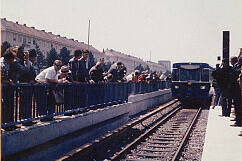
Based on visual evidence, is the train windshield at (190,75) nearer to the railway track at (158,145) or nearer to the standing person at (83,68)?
the railway track at (158,145)

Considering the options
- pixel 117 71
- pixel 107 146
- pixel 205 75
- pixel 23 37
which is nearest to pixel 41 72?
pixel 107 146

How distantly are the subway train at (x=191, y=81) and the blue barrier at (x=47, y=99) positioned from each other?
9.41 meters

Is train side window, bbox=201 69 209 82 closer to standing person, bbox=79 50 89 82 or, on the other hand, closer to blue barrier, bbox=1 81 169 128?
blue barrier, bbox=1 81 169 128

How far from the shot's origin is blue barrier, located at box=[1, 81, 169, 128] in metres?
6.07

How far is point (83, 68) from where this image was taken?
945cm

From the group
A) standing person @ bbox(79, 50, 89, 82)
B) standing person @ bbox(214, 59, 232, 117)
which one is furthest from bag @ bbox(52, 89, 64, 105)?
standing person @ bbox(214, 59, 232, 117)

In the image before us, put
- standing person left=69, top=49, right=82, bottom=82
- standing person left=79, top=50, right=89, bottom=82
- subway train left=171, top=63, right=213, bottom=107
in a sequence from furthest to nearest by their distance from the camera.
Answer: subway train left=171, top=63, right=213, bottom=107 → standing person left=79, top=50, right=89, bottom=82 → standing person left=69, top=49, right=82, bottom=82

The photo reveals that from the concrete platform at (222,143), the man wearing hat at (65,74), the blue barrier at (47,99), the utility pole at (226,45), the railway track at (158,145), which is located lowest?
the railway track at (158,145)

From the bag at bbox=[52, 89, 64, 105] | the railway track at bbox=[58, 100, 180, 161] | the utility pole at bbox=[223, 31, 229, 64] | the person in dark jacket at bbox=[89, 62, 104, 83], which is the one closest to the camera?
the railway track at bbox=[58, 100, 180, 161]

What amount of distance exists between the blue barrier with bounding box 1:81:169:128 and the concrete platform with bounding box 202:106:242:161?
348cm

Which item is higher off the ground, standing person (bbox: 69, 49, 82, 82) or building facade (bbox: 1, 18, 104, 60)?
building facade (bbox: 1, 18, 104, 60)

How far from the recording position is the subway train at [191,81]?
21.3 m

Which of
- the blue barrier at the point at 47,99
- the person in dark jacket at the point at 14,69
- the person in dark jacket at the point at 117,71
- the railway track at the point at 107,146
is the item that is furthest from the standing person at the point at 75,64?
the person in dark jacket at the point at 117,71

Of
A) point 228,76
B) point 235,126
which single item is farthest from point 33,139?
point 228,76
